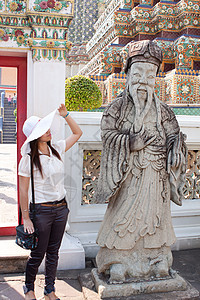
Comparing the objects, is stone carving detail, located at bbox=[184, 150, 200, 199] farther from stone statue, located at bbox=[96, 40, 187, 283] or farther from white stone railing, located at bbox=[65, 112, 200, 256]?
stone statue, located at bbox=[96, 40, 187, 283]

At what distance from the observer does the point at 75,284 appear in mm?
3266

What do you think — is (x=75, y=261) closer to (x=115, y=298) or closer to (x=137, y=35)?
(x=115, y=298)

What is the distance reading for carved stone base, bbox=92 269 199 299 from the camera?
113 inches

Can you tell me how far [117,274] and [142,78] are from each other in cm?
174

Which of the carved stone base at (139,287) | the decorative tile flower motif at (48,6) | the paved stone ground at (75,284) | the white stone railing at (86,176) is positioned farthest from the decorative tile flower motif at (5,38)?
the carved stone base at (139,287)

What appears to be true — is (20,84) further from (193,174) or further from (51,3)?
(193,174)

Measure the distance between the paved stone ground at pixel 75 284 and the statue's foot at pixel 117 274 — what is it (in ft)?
0.56

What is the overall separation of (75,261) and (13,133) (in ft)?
62.3

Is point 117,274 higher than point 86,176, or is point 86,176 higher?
point 86,176

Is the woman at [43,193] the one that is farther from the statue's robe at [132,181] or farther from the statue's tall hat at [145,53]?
the statue's tall hat at [145,53]

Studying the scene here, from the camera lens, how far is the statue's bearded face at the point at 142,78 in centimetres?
289

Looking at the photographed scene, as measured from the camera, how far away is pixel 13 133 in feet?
70.9

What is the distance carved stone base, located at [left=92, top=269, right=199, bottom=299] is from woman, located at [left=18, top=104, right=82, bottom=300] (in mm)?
458

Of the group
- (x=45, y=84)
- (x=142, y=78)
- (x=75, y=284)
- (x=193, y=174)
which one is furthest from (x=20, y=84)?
(x=193, y=174)
